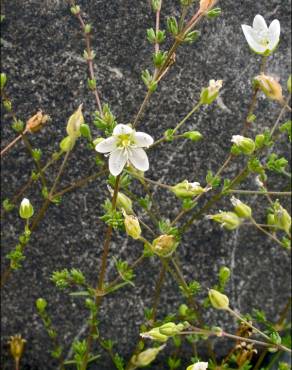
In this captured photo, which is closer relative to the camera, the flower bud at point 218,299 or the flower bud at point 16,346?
the flower bud at point 218,299

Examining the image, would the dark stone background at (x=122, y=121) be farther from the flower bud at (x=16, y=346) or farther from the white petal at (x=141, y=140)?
the white petal at (x=141, y=140)

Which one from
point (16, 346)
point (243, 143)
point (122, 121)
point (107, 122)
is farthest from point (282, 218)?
point (16, 346)

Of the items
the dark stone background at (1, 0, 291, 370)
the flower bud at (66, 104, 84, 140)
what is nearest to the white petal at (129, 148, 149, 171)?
the flower bud at (66, 104, 84, 140)

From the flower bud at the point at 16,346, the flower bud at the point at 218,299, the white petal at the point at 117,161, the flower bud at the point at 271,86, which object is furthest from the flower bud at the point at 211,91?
the flower bud at the point at 16,346

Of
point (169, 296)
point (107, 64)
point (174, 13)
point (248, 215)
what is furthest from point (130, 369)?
point (174, 13)

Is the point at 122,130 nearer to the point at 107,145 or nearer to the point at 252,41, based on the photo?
the point at 107,145

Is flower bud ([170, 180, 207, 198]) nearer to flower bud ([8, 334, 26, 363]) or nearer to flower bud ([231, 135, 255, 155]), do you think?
flower bud ([231, 135, 255, 155])
